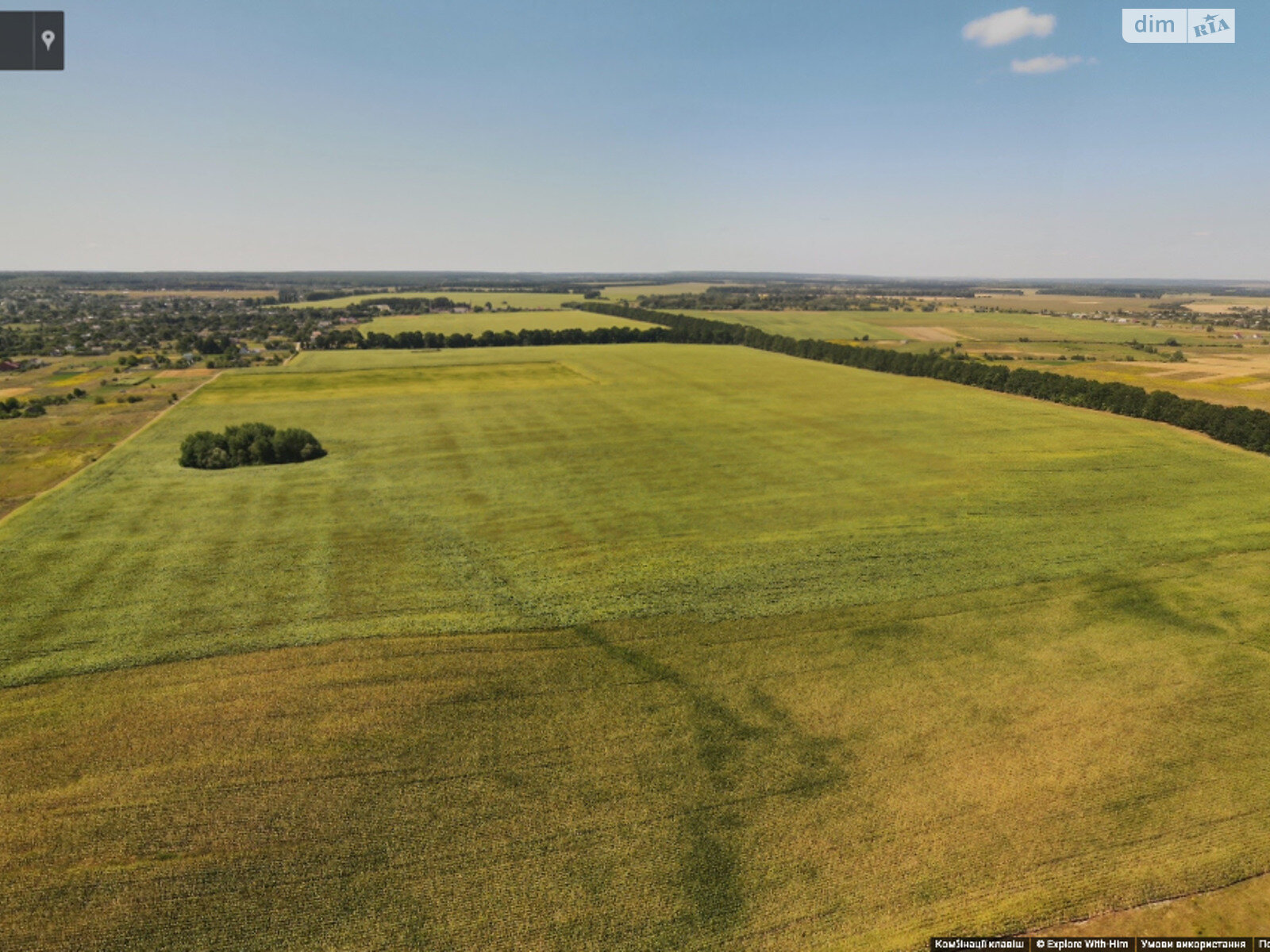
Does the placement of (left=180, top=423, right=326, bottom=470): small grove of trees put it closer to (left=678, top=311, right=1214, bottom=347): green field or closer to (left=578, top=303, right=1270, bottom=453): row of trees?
(left=578, top=303, right=1270, bottom=453): row of trees

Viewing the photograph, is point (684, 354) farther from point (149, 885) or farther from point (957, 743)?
point (149, 885)

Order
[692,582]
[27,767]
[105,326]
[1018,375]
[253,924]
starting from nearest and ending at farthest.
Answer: [253,924], [27,767], [692,582], [1018,375], [105,326]

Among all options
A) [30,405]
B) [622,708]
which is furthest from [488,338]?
[622,708]

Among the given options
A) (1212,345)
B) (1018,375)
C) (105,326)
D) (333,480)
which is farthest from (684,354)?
(105,326)

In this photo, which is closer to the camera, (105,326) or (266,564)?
(266,564)

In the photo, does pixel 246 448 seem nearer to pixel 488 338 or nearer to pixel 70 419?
pixel 70 419

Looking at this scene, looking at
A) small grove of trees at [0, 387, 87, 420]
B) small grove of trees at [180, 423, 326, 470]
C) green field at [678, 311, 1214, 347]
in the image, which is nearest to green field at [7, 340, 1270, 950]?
small grove of trees at [180, 423, 326, 470]

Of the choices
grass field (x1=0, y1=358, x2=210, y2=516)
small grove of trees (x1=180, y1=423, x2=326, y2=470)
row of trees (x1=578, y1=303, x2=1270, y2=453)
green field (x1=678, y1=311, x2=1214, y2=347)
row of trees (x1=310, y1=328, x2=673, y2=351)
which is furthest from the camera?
green field (x1=678, y1=311, x2=1214, y2=347)
